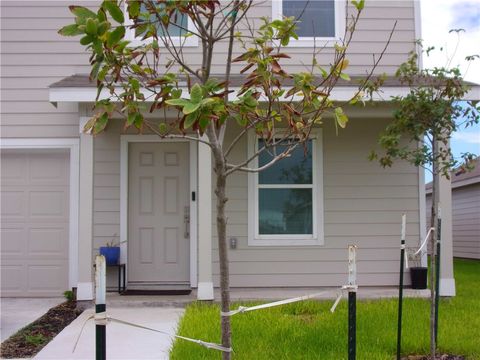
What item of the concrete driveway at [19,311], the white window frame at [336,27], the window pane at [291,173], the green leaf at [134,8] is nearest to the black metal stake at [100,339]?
the green leaf at [134,8]

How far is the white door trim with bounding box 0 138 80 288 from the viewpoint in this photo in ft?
27.5

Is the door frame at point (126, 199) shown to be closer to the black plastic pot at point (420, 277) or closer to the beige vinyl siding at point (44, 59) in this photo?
the beige vinyl siding at point (44, 59)

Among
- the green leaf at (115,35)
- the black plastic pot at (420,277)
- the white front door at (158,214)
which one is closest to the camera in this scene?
the green leaf at (115,35)

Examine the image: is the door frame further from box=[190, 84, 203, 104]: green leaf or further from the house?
box=[190, 84, 203, 104]: green leaf

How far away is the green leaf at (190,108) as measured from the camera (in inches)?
92.6

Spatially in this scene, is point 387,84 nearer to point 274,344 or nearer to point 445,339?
point 445,339

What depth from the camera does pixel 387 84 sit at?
7.64 m

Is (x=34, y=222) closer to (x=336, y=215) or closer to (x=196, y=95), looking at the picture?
(x=336, y=215)

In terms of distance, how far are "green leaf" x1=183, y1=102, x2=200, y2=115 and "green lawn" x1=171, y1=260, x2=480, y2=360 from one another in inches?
114

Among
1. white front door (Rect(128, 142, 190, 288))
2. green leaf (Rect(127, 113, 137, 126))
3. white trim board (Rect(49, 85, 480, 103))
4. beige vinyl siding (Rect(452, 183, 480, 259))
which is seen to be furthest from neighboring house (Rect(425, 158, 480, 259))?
green leaf (Rect(127, 113, 137, 126))

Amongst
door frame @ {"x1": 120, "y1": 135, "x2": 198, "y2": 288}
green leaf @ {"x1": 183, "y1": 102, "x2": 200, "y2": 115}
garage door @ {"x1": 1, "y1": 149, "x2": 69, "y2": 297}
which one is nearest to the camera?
green leaf @ {"x1": 183, "y1": 102, "x2": 200, "y2": 115}

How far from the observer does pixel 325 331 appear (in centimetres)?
564

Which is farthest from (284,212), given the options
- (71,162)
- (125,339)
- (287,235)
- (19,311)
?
(19,311)

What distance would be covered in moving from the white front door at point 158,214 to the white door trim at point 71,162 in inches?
30.5
